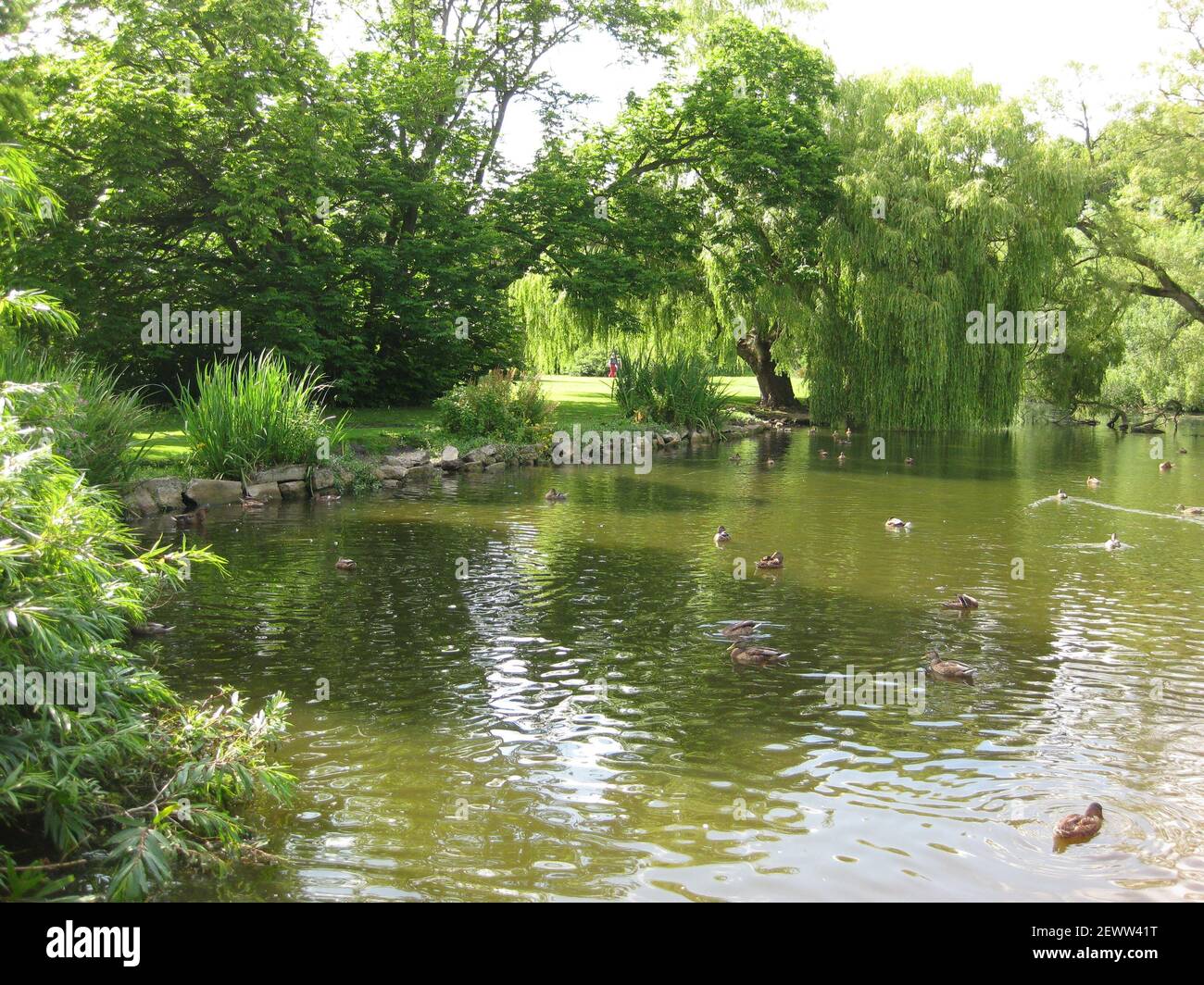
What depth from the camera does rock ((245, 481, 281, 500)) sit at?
15.5 m

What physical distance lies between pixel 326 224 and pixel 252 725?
20.6m

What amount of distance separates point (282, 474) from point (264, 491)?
0.49 m

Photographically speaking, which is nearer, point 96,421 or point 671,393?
point 96,421

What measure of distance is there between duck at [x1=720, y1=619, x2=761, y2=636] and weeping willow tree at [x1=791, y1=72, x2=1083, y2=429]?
19.8 metres

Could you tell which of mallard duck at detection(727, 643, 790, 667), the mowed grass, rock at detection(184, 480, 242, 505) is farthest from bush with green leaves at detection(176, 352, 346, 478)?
mallard duck at detection(727, 643, 790, 667)

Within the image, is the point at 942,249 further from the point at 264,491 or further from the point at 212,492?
the point at 212,492

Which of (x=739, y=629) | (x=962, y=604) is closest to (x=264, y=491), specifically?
(x=739, y=629)

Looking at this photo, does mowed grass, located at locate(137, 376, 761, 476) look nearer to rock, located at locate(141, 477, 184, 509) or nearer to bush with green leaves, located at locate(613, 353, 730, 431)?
rock, located at locate(141, 477, 184, 509)

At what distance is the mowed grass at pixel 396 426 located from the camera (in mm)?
16266

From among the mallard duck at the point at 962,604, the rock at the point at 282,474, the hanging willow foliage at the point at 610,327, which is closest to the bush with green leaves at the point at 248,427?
the rock at the point at 282,474

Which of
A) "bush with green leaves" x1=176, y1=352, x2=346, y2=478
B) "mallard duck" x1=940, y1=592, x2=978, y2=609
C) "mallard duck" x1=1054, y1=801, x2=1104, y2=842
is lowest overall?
"mallard duck" x1=1054, y1=801, x2=1104, y2=842

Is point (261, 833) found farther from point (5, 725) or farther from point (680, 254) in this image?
point (680, 254)

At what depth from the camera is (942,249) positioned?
26609 millimetres
